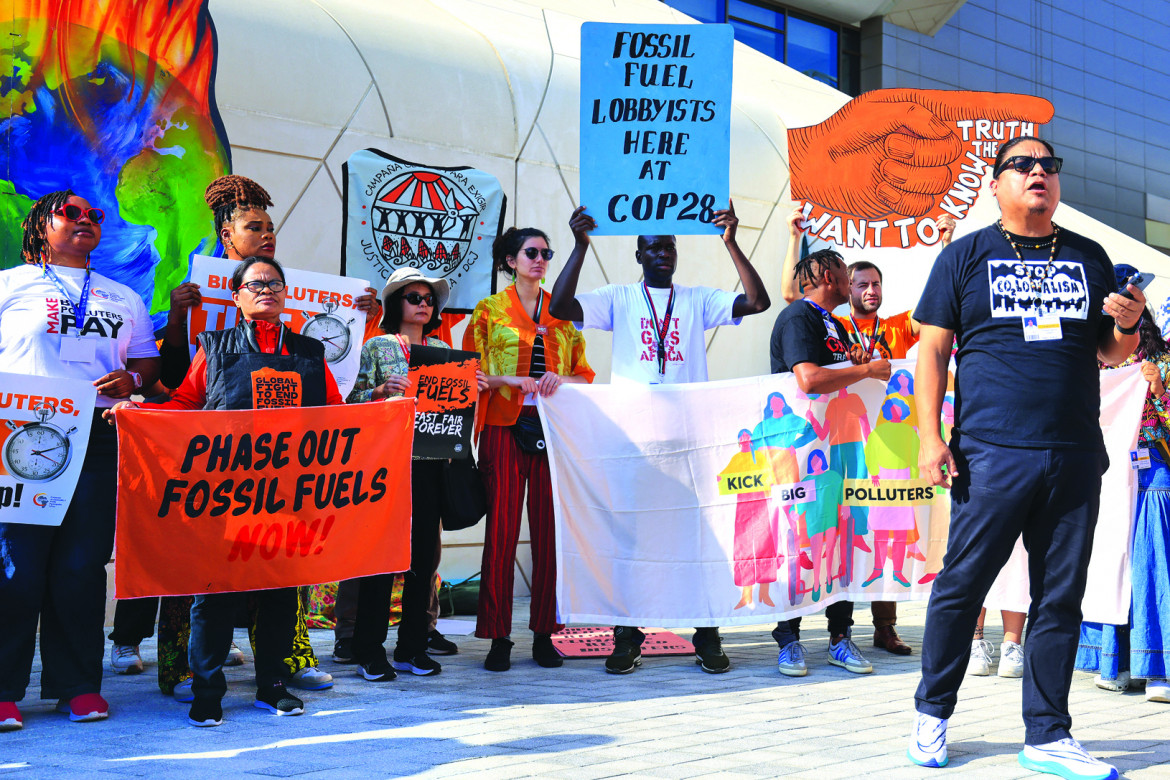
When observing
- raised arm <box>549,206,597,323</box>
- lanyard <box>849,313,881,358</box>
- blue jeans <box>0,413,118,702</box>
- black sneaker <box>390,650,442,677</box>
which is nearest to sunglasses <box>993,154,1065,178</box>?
lanyard <box>849,313,881,358</box>

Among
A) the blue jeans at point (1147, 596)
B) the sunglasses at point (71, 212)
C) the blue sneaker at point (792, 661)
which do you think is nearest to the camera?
the sunglasses at point (71, 212)

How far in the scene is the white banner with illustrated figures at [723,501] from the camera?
15.6 feet

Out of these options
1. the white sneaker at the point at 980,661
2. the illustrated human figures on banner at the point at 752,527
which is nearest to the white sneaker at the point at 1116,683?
the white sneaker at the point at 980,661

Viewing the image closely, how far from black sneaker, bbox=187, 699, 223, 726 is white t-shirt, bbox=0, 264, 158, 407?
1137mm

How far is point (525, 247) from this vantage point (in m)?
4.93

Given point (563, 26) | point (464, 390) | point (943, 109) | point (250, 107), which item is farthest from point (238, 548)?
point (563, 26)

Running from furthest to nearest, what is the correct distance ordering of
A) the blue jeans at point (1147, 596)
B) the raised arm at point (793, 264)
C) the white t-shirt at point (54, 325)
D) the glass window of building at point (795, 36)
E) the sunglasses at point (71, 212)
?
the glass window of building at point (795, 36) → the raised arm at point (793, 264) → the blue jeans at point (1147, 596) → the sunglasses at point (71, 212) → the white t-shirt at point (54, 325)

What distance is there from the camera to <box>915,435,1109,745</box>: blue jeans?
3164 millimetres

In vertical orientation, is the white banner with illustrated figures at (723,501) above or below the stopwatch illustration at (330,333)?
below

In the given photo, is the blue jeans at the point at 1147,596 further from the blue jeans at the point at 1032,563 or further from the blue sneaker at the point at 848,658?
the blue jeans at the point at 1032,563

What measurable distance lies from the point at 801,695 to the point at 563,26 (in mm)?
6137

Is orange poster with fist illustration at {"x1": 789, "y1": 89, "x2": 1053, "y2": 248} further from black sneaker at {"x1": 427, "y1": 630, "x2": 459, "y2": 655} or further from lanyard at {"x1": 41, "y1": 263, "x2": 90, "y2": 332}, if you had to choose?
lanyard at {"x1": 41, "y1": 263, "x2": 90, "y2": 332}

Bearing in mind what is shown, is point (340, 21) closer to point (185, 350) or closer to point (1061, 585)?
point (185, 350)

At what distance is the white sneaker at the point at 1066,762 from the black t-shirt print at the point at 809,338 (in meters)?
1.96
